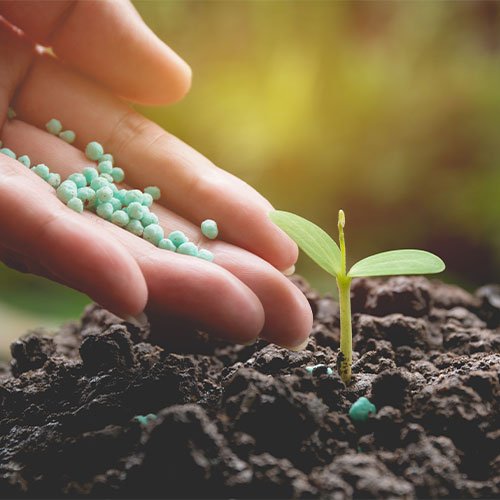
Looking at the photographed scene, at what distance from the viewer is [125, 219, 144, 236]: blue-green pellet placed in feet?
3.65

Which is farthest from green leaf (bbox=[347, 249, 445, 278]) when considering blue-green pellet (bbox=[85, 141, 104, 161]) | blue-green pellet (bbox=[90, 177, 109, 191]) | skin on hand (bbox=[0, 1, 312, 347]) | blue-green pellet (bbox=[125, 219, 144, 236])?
blue-green pellet (bbox=[85, 141, 104, 161])

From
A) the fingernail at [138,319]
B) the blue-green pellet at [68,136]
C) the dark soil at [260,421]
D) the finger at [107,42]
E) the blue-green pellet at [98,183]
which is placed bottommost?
the dark soil at [260,421]

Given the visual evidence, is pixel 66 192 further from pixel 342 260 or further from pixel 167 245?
pixel 342 260

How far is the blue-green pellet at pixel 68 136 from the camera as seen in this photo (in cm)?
135

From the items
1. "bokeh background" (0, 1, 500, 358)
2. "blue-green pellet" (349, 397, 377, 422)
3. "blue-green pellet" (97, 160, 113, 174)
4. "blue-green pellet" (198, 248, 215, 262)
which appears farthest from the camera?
"bokeh background" (0, 1, 500, 358)

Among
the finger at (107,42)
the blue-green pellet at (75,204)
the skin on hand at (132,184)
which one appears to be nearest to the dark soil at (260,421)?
the skin on hand at (132,184)

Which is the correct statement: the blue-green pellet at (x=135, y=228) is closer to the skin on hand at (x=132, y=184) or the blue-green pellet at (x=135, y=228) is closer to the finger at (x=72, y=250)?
the skin on hand at (x=132, y=184)

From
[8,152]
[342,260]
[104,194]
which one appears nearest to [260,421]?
[342,260]

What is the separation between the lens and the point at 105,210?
43.6 inches

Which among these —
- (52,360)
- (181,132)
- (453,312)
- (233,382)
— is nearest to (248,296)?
(233,382)

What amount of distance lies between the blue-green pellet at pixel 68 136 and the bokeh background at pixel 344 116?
134cm

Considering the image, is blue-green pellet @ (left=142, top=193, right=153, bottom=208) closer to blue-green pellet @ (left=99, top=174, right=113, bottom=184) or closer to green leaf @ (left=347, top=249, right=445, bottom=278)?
blue-green pellet @ (left=99, top=174, right=113, bottom=184)

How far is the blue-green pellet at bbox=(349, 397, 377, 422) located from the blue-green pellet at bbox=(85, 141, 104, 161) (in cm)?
70

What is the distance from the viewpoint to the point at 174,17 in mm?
2697
